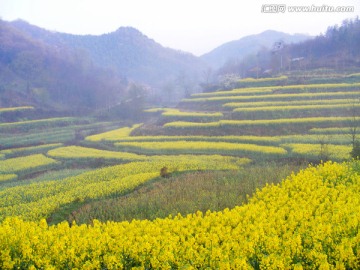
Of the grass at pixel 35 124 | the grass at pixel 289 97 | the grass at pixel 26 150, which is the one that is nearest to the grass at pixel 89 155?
the grass at pixel 26 150

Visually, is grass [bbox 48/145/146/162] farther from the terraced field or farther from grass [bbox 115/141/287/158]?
grass [bbox 115/141/287/158]

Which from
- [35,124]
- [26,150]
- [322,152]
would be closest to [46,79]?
[35,124]

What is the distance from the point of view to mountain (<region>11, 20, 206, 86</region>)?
416 ft

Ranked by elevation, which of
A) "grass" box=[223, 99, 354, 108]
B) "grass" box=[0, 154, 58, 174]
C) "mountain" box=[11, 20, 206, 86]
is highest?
"mountain" box=[11, 20, 206, 86]

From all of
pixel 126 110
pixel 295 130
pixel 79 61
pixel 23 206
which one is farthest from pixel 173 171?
pixel 79 61

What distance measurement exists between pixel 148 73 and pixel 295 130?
336ft

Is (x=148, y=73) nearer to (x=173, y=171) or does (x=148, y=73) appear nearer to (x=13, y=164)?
(x=13, y=164)

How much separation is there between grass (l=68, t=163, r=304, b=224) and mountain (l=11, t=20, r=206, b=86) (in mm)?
105553

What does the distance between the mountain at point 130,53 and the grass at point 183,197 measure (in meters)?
106

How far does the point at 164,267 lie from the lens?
19.0ft

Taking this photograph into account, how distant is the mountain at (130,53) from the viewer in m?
127

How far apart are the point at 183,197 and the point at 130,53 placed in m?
126

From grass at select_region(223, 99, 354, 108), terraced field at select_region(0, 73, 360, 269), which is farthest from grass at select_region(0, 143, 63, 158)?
grass at select_region(223, 99, 354, 108)

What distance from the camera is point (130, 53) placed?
438 feet
